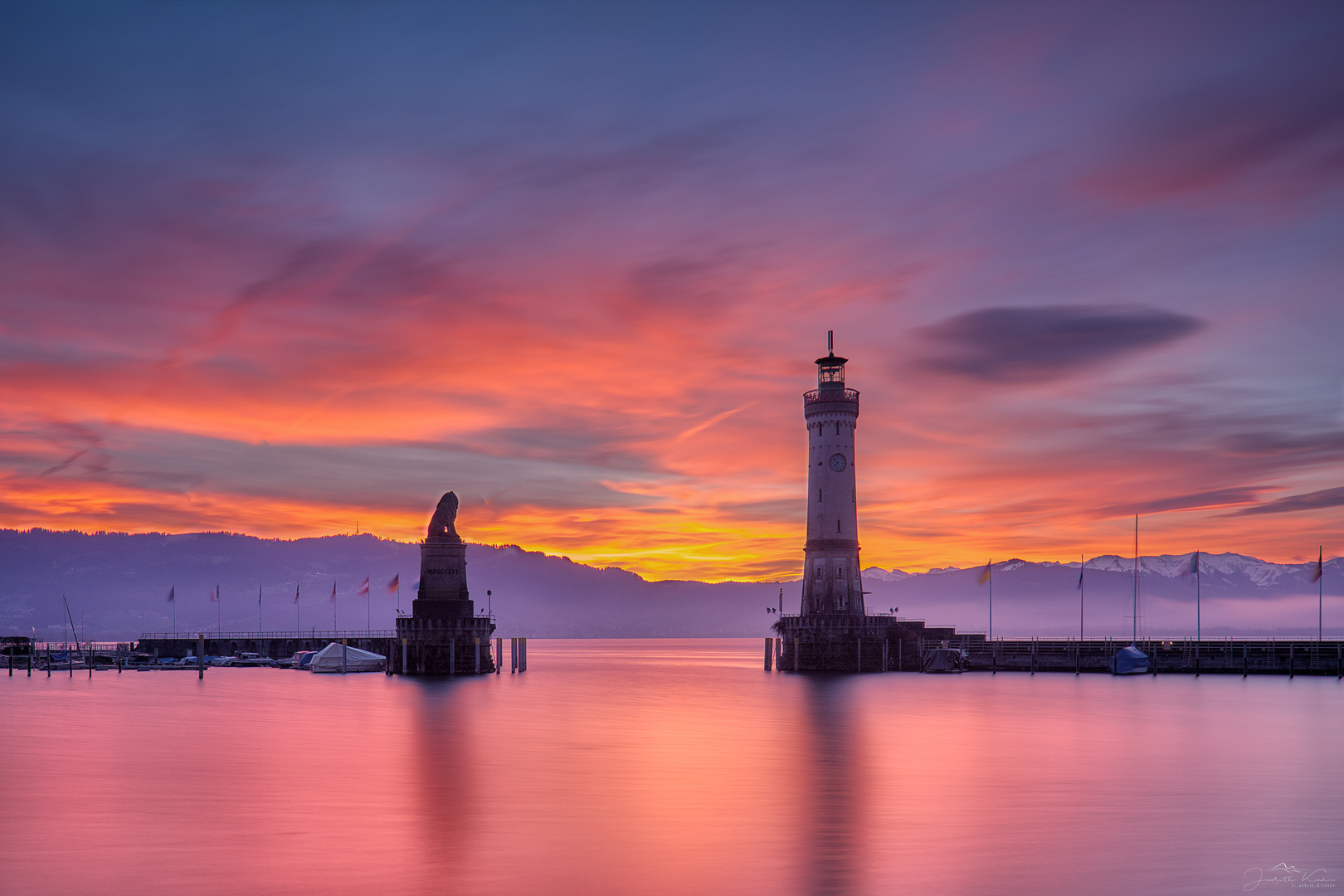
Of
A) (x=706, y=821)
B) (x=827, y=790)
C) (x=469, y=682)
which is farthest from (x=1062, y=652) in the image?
(x=706, y=821)

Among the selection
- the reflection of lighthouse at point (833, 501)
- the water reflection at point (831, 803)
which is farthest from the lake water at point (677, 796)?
the reflection of lighthouse at point (833, 501)

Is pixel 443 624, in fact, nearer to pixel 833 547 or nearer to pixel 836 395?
pixel 833 547

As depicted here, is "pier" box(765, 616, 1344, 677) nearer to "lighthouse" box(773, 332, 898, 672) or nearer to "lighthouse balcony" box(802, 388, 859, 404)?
"lighthouse" box(773, 332, 898, 672)

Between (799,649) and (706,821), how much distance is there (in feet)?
224

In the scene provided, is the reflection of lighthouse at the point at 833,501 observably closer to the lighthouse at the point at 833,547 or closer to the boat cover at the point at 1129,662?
the lighthouse at the point at 833,547

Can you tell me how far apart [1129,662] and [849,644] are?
1231 inches

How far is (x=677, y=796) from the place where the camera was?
138ft

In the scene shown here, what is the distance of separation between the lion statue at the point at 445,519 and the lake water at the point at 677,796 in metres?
18.8

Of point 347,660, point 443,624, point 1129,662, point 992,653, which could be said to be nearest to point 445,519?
point 443,624

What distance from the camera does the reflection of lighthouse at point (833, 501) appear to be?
98.1 meters

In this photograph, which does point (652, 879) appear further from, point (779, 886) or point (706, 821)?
point (706, 821)

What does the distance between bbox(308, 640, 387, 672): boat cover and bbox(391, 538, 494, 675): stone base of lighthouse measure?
15524mm

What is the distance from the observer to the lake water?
1155 inches

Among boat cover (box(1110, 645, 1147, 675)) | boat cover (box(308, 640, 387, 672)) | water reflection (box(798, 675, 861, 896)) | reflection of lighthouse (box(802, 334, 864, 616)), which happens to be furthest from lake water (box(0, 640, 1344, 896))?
boat cover (box(308, 640, 387, 672))
